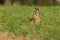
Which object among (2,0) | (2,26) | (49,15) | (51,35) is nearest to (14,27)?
(2,26)

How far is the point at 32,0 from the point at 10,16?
187 inches

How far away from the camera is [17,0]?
53.4 ft

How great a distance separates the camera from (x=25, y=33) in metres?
9.81

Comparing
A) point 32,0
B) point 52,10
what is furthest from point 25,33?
point 32,0

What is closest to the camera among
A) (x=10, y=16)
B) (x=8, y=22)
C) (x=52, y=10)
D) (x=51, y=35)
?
(x=51, y=35)

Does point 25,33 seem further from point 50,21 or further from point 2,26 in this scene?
point 50,21

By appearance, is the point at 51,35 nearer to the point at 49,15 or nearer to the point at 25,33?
the point at 25,33

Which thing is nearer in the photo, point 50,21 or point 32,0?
point 50,21

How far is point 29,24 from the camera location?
413 inches

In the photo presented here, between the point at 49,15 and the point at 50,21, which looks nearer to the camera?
the point at 50,21

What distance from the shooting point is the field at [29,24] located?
9.81m

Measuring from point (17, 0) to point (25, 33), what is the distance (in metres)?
6.72

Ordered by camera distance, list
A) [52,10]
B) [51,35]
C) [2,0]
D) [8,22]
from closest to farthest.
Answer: [51,35], [8,22], [52,10], [2,0]

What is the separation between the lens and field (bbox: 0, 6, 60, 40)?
981 centimetres
